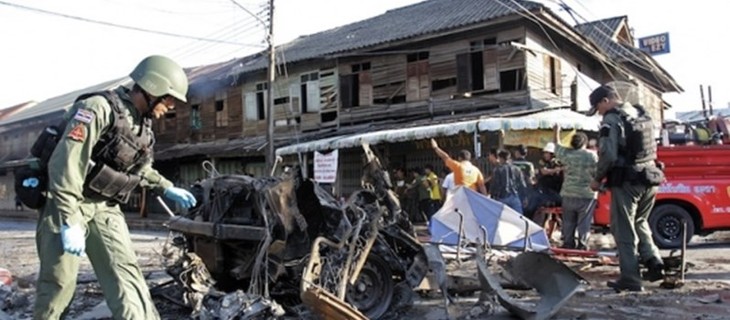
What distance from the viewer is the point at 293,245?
15.0 feet

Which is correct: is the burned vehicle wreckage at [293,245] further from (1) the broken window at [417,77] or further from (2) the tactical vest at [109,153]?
(1) the broken window at [417,77]

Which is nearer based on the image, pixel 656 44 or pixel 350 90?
pixel 350 90

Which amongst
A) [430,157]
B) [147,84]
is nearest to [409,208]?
[430,157]

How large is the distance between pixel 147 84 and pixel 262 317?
6.33 feet

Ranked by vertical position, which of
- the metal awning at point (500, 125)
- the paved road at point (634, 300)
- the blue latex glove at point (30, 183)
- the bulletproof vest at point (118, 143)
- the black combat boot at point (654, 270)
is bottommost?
the paved road at point (634, 300)

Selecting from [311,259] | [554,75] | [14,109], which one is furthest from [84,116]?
[14,109]

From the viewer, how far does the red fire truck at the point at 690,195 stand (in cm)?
846

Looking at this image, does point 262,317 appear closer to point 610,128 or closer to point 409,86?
point 610,128

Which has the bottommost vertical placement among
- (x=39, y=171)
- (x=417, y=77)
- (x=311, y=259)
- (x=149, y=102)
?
(x=311, y=259)

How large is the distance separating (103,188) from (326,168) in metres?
11.1

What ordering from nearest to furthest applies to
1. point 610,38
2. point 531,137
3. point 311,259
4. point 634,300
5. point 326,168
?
point 311,259, point 634,300, point 531,137, point 326,168, point 610,38

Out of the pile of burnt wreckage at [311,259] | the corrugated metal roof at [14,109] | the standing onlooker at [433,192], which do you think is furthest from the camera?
the corrugated metal roof at [14,109]

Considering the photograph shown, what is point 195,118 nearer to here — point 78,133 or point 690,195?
point 690,195

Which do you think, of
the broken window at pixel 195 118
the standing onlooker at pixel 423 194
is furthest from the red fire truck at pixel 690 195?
the broken window at pixel 195 118
